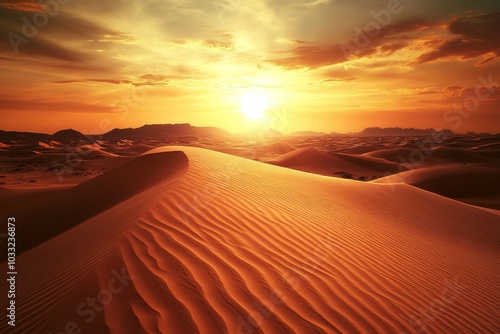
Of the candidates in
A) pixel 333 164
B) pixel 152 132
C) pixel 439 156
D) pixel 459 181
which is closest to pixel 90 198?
pixel 459 181

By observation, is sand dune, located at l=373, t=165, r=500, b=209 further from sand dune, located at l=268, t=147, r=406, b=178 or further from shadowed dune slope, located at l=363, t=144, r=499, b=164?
shadowed dune slope, located at l=363, t=144, r=499, b=164

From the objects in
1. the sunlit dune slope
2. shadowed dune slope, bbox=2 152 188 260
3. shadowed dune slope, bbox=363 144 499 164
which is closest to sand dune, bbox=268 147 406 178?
the sunlit dune slope

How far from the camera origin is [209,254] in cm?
321

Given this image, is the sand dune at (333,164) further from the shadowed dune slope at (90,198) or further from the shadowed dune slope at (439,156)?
the shadowed dune slope at (90,198)

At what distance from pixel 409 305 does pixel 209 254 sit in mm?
2412

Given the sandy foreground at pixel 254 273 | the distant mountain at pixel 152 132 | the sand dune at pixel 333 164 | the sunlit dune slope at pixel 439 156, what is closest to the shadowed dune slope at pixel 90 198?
the sandy foreground at pixel 254 273

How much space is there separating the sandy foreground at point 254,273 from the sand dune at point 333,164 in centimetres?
2181

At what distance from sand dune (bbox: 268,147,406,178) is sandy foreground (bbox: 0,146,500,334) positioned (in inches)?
859

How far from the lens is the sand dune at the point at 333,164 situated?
92.2 feet

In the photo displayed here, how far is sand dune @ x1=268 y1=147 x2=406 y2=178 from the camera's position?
28094 mm

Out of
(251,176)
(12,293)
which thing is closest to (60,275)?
(12,293)

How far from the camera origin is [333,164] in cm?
3044

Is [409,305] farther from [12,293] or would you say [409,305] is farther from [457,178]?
[457,178]

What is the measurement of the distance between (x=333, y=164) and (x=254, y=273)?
29.1 metres
